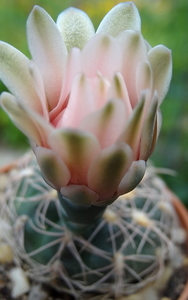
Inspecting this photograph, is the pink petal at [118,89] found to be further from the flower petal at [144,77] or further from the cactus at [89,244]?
the cactus at [89,244]

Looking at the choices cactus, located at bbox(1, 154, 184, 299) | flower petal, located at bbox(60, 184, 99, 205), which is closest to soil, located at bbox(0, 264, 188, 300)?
cactus, located at bbox(1, 154, 184, 299)

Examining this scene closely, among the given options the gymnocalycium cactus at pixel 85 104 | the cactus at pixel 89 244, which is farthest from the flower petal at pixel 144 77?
the cactus at pixel 89 244

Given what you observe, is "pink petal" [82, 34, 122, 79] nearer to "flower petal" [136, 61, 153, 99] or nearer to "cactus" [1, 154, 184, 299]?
"flower petal" [136, 61, 153, 99]

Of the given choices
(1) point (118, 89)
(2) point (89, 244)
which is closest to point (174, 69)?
(2) point (89, 244)

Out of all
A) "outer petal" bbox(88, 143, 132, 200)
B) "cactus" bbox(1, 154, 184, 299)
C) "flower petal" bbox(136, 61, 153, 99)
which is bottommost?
"cactus" bbox(1, 154, 184, 299)

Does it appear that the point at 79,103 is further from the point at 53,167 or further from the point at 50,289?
the point at 50,289

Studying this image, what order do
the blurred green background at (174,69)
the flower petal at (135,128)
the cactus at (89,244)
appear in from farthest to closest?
1. the blurred green background at (174,69)
2. the cactus at (89,244)
3. the flower petal at (135,128)
